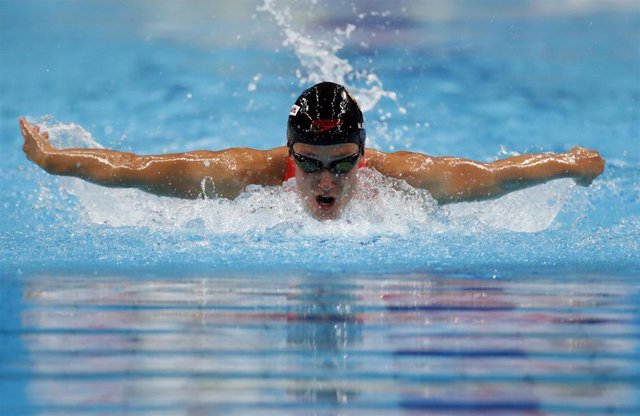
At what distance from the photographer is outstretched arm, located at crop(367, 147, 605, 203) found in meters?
4.36

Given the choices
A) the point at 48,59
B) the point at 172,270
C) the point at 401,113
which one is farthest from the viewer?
the point at 48,59

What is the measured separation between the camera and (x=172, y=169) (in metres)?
4.25

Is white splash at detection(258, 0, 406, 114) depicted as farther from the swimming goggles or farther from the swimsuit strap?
the swimming goggles

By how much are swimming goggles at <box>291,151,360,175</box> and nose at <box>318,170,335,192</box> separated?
0.02 meters

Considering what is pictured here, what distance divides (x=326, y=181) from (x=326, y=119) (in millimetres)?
239

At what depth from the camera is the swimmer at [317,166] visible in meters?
4.07

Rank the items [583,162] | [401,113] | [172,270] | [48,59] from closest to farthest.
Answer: [172,270] < [583,162] < [401,113] < [48,59]

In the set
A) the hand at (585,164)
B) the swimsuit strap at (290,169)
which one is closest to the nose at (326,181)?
the swimsuit strap at (290,169)

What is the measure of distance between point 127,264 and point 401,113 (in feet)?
13.8

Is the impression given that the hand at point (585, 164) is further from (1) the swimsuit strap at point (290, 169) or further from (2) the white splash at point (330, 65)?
(2) the white splash at point (330, 65)

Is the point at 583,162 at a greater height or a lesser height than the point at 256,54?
lesser

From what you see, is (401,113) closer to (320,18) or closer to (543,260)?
(320,18)

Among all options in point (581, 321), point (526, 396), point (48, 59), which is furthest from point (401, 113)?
point (526, 396)

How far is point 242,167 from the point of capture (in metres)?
4.30
